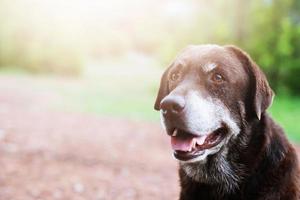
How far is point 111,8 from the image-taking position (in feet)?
116

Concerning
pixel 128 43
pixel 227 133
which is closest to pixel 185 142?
pixel 227 133

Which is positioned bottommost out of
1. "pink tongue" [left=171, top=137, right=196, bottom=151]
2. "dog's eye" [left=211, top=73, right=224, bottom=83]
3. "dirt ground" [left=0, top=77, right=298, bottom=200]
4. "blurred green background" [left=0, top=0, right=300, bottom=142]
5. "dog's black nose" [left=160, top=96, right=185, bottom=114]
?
"blurred green background" [left=0, top=0, right=300, bottom=142]

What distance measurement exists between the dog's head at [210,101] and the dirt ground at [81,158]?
317cm

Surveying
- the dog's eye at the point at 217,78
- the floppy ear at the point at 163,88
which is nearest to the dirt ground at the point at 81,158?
the floppy ear at the point at 163,88

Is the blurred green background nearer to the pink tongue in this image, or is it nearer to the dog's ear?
the dog's ear

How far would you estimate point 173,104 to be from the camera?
12.9ft

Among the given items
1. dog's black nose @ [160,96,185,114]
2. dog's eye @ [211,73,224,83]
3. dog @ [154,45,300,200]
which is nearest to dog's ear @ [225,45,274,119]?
dog @ [154,45,300,200]

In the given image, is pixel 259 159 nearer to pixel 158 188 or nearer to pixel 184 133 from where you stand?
pixel 184 133

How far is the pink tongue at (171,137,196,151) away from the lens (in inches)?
161

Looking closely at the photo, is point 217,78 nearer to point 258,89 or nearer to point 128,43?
point 258,89

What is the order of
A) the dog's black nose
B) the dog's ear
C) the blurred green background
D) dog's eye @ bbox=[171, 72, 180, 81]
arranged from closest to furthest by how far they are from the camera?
1. the dog's black nose
2. the dog's ear
3. dog's eye @ bbox=[171, 72, 180, 81]
4. the blurred green background

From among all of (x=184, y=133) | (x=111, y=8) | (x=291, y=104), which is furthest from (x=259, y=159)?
(x=111, y=8)

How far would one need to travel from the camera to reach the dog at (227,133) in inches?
161

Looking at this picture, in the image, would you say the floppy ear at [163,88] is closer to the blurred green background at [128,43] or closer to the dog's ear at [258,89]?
the dog's ear at [258,89]
